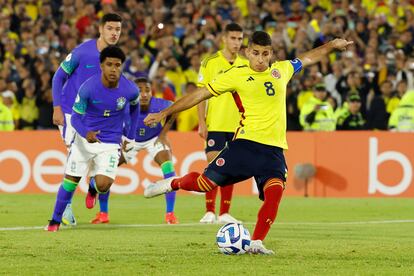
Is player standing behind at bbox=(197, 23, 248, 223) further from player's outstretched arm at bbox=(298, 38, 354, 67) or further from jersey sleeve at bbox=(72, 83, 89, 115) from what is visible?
player's outstretched arm at bbox=(298, 38, 354, 67)

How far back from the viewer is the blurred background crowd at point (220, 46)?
24.8m

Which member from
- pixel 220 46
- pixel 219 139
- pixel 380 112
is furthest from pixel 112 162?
pixel 220 46

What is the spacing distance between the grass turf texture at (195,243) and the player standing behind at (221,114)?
19.8 inches

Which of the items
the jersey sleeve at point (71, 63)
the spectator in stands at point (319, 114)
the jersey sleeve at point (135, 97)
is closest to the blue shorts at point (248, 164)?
the jersey sleeve at point (135, 97)

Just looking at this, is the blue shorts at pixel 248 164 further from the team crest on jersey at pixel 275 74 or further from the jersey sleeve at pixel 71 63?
the jersey sleeve at pixel 71 63

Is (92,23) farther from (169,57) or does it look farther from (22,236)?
(22,236)

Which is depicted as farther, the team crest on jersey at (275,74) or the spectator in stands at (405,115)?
the spectator in stands at (405,115)

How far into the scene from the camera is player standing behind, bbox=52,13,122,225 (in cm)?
1484

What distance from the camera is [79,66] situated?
1502 cm

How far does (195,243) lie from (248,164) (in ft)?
3.95

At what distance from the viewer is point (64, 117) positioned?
15281 millimetres

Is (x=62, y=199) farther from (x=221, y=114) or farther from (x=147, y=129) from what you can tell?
(x=147, y=129)

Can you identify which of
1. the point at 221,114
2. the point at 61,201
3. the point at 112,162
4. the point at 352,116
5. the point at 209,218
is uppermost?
the point at 221,114

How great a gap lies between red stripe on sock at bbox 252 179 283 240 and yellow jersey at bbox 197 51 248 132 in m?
4.38
